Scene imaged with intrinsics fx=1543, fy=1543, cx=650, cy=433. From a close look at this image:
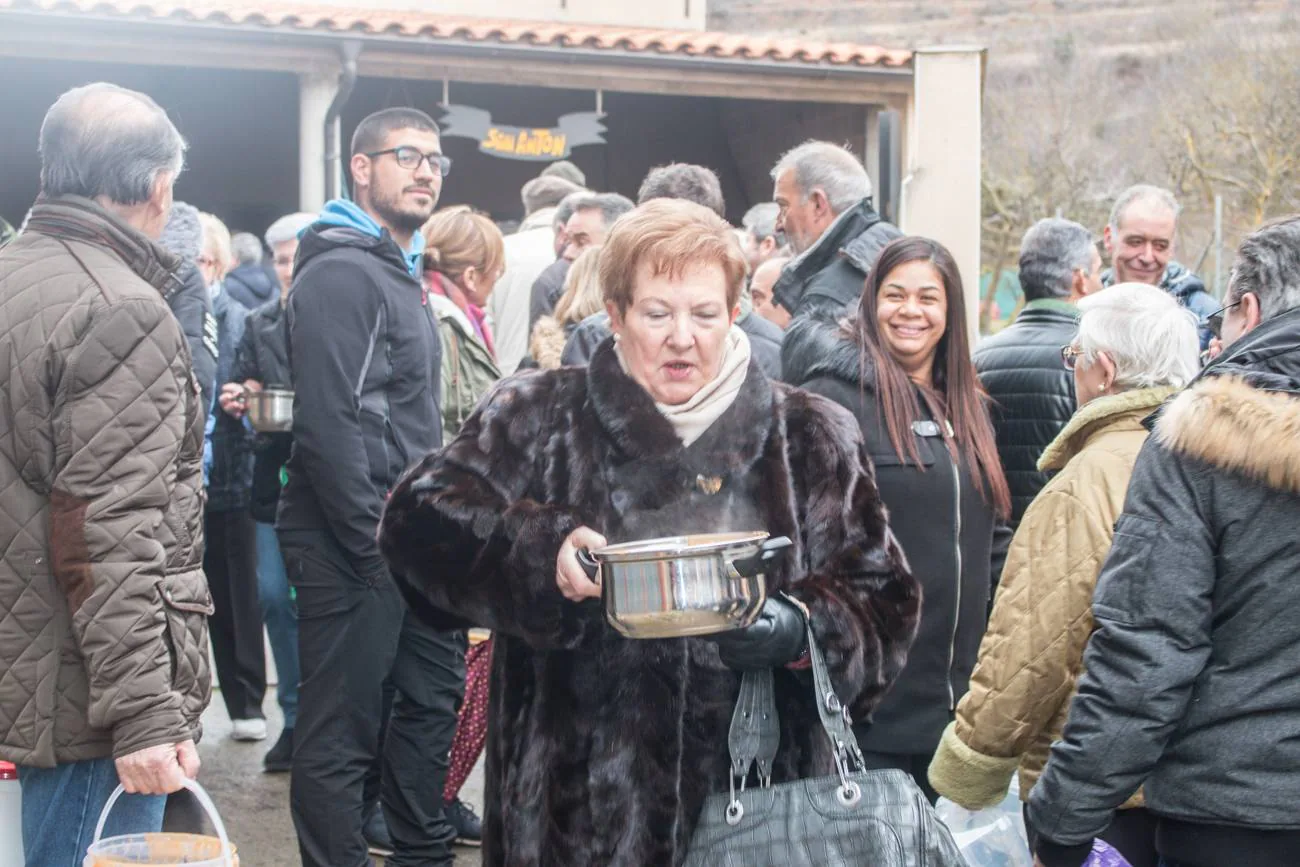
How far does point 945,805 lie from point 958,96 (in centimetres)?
1066

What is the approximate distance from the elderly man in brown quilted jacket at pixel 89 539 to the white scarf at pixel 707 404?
39.0 inches

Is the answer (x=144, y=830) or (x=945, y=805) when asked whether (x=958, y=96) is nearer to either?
(x=945, y=805)

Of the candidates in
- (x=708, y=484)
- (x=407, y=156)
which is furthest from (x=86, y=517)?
(x=407, y=156)

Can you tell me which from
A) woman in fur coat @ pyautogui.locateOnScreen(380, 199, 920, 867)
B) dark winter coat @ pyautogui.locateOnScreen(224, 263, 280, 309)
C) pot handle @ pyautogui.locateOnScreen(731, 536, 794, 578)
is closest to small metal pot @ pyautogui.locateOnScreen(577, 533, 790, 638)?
pot handle @ pyautogui.locateOnScreen(731, 536, 794, 578)

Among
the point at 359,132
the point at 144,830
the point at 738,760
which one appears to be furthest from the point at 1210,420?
the point at 359,132

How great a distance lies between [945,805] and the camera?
4043 millimetres

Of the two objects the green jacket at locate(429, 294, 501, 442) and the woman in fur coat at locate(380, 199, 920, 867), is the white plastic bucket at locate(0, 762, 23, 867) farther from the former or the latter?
the green jacket at locate(429, 294, 501, 442)

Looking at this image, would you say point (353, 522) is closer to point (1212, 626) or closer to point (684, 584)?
point (684, 584)

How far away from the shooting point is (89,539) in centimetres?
290

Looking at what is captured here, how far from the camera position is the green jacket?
5.71 meters

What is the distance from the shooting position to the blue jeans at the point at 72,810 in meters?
3.04

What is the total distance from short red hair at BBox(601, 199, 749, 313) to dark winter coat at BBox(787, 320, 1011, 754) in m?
1.29

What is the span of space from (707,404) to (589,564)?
0.43 m

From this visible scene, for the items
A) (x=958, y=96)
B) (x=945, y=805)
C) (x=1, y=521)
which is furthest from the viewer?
(x=958, y=96)
